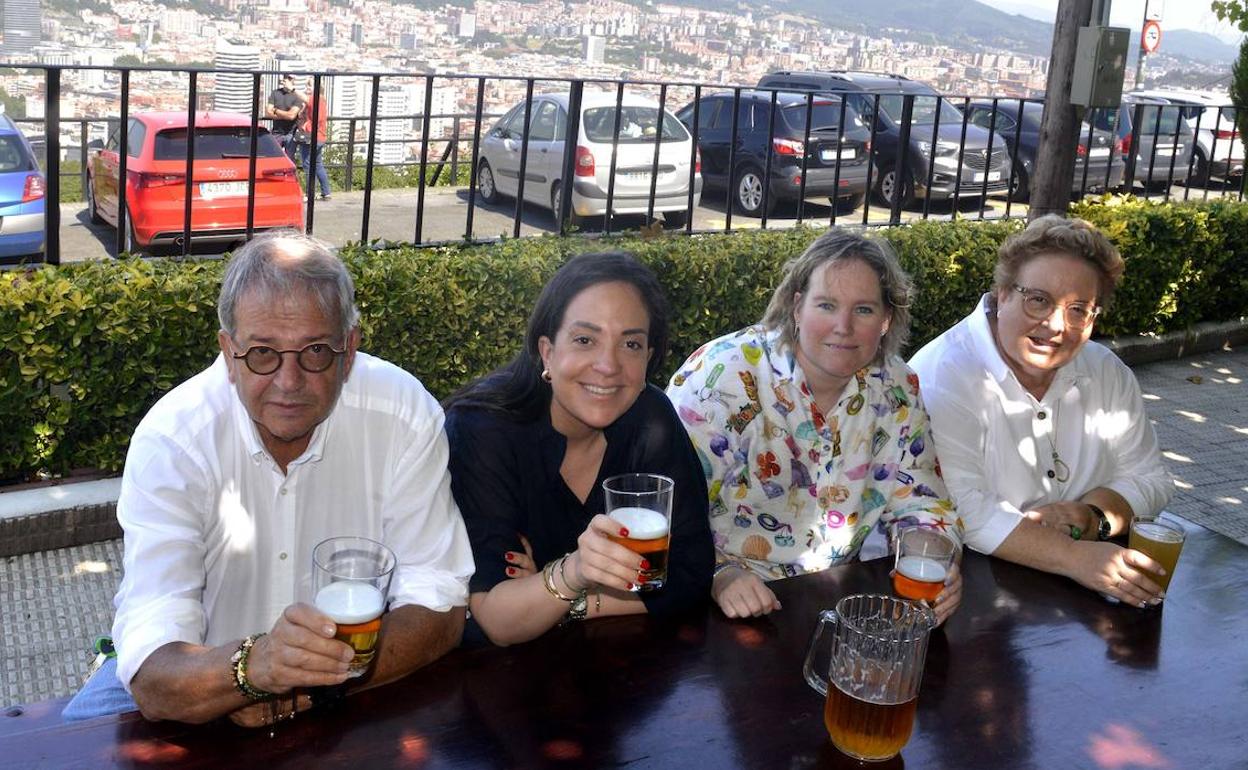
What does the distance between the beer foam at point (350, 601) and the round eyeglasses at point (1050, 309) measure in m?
1.96

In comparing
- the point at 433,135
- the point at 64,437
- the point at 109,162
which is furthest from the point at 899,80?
the point at 64,437

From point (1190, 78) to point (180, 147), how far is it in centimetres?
3314

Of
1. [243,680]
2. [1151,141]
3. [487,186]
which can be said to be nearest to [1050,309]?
[243,680]

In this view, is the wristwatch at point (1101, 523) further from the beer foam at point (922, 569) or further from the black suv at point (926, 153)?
the black suv at point (926, 153)

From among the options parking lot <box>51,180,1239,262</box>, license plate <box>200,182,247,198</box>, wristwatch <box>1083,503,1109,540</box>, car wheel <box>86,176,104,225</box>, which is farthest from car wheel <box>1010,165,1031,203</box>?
wristwatch <box>1083,503,1109,540</box>

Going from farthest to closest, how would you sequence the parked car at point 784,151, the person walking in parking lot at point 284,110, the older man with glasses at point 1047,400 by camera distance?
the parked car at point 784,151 < the person walking in parking lot at point 284,110 < the older man with glasses at point 1047,400

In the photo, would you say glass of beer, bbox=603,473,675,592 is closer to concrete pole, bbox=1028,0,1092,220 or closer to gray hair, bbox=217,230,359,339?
gray hair, bbox=217,230,359,339

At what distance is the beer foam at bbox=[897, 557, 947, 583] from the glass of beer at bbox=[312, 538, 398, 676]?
38.9 inches

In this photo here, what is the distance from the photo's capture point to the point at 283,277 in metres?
1.92

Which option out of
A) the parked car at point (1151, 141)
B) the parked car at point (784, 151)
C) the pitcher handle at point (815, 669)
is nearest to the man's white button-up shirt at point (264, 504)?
the pitcher handle at point (815, 669)

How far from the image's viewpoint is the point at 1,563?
407 cm

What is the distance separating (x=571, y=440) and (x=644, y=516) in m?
0.53

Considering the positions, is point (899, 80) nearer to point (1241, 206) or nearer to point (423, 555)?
point (1241, 206)

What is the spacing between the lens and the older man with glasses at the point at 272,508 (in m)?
1.63
